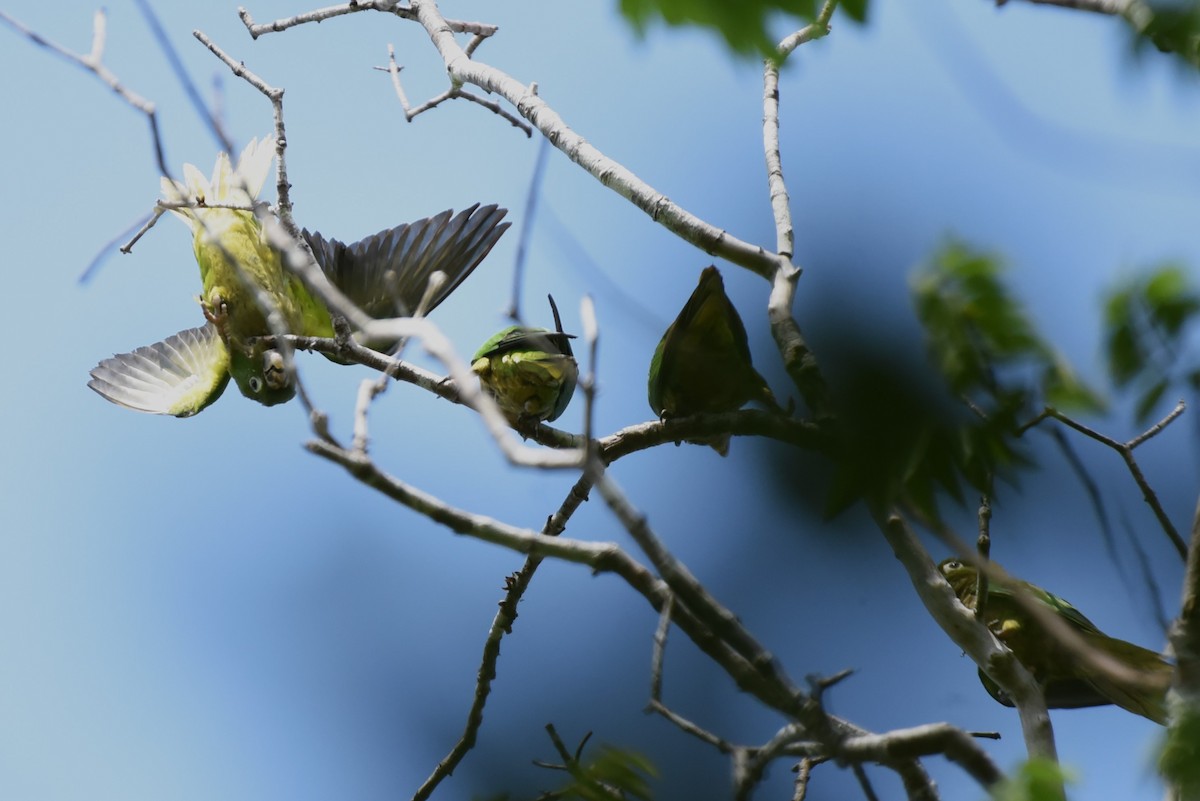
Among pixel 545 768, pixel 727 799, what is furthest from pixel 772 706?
pixel 545 768

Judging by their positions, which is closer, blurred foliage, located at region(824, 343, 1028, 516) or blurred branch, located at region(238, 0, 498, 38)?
blurred foliage, located at region(824, 343, 1028, 516)

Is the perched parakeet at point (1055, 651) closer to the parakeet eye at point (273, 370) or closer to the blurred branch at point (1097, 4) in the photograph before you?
the blurred branch at point (1097, 4)

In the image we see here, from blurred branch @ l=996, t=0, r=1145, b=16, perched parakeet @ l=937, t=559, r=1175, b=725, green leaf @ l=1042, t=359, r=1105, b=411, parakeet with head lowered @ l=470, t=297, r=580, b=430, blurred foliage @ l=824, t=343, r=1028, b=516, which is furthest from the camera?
parakeet with head lowered @ l=470, t=297, r=580, b=430

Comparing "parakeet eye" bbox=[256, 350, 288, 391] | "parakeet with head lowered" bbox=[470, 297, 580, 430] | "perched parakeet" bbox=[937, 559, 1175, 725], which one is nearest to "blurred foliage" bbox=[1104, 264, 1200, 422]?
"perched parakeet" bbox=[937, 559, 1175, 725]

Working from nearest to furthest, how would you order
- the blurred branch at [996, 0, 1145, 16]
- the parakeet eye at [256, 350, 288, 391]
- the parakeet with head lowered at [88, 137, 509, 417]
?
1. the blurred branch at [996, 0, 1145, 16]
2. the parakeet eye at [256, 350, 288, 391]
3. the parakeet with head lowered at [88, 137, 509, 417]

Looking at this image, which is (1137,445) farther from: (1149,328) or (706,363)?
(706,363)

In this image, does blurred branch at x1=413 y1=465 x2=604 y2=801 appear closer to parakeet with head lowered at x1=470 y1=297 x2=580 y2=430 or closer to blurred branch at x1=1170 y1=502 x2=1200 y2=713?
parakeet with head lowered at x1=470 y1=297 x2=580 y2=430

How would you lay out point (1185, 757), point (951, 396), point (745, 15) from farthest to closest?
point (745, 15)
point (951, 396)
point (1185, 757)

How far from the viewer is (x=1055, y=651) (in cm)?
432

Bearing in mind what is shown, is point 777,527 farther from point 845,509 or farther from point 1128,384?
point 1128,384

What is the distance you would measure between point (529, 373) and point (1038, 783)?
3.74 meters

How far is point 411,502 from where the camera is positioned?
2373 mm

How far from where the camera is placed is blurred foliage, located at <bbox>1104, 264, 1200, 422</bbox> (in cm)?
192

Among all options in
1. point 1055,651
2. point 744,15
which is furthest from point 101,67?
point 1055,651
